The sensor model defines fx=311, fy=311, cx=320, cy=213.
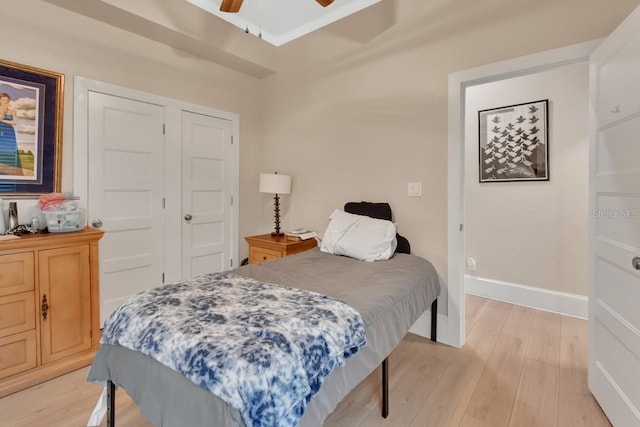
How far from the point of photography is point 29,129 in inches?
86.2

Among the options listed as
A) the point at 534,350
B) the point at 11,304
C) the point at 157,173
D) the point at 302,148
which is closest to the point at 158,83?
the point at 157,173

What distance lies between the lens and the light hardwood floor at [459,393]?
162 centimetres

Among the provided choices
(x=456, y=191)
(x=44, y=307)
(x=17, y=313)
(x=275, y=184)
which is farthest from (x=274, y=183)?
(x=17, y=313)

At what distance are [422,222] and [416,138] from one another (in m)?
0.70

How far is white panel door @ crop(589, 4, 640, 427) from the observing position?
139 centimetres

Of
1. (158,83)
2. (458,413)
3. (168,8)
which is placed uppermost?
(168,8)

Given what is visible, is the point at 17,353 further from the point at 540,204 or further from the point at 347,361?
the point at 540,204

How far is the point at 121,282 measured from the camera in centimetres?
271

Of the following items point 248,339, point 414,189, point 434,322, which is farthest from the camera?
point 414,189

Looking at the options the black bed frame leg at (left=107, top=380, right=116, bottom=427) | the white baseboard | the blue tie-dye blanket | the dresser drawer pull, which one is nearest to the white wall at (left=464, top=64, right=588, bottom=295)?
the white baseboard

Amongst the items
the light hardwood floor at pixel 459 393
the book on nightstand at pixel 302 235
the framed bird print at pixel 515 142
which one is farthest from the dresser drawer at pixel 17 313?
the framed bird print at pixel 515 142

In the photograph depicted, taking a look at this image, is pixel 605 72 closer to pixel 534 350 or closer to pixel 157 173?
pixel 534 350

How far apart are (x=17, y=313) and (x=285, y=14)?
3.19 metres

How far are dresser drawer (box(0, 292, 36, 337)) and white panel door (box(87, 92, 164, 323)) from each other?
70 centimetres
